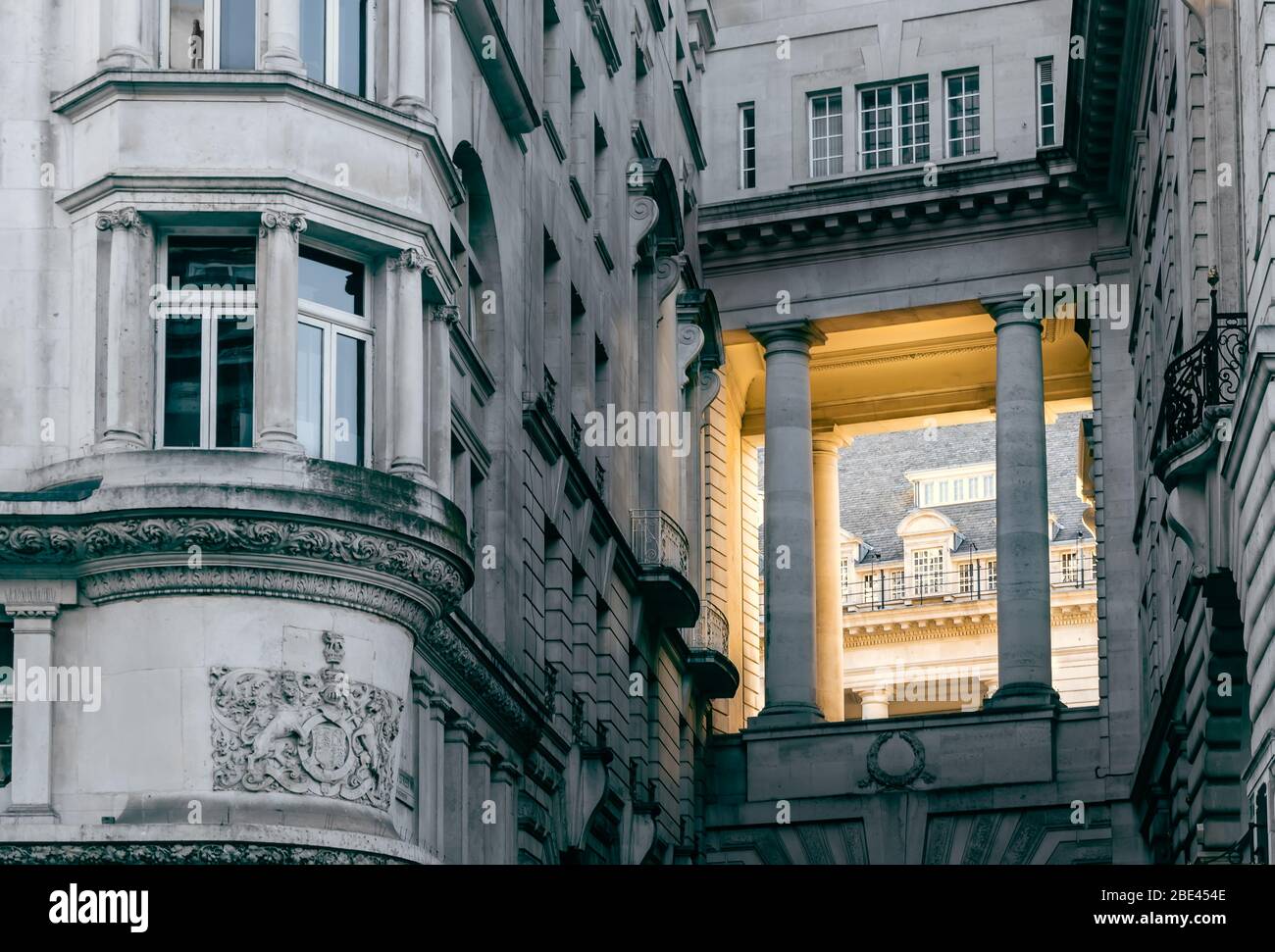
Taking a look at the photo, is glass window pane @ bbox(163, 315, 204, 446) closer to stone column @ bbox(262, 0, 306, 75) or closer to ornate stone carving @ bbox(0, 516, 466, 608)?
ornate stone carving @ bbox(0, 516, 466, 608)

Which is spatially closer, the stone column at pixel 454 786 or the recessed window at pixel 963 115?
the stone column at pixel 454 786

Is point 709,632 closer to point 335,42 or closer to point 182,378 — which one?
point 335,42

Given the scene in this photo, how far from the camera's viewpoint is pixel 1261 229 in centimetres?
3281

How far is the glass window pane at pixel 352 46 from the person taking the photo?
1383 inches

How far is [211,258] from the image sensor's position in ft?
108

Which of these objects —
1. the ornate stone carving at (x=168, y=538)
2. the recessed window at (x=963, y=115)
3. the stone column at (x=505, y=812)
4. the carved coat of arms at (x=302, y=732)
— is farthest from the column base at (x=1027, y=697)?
the ornate stone carving at (x=168, y=538)

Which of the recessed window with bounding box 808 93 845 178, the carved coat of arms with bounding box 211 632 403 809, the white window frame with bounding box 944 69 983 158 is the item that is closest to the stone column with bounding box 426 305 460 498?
the carved coat of arms with bounding box 211 632 403 809

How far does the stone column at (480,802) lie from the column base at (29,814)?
10455 mm

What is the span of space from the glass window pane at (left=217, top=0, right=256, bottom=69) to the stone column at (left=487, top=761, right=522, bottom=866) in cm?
1272

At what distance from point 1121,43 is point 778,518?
2059 cm

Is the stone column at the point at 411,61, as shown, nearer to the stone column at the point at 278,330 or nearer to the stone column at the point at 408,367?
the stone column at the point at 408,367

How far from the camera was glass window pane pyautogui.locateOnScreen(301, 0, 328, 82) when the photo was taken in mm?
34625

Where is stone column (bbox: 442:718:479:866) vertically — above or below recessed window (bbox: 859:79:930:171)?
below
